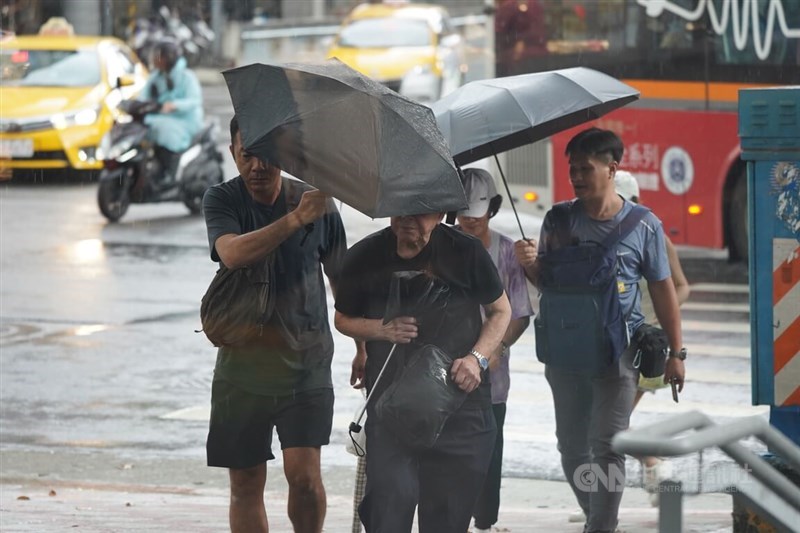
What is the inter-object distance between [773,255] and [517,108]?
1.14m

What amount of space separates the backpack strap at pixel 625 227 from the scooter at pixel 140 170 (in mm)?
11418

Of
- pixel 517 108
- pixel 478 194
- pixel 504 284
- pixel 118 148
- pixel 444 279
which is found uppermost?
pixel 517 108

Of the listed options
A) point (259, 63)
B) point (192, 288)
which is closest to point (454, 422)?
point (259, 63)

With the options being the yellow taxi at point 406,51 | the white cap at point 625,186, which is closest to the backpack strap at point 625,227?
the white cap at point 625,186

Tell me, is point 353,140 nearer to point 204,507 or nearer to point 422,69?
point 204,507

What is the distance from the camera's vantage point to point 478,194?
611 cm

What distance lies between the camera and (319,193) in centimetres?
496

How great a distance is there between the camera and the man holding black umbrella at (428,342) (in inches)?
193

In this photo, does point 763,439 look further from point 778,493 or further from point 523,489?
point 523,489

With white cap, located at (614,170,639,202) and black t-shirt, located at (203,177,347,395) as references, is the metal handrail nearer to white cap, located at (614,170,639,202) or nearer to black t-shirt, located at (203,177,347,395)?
black t-shirt, located at (203,177,347,395)

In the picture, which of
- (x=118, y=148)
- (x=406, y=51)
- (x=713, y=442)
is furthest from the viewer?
(x=406, y=51)

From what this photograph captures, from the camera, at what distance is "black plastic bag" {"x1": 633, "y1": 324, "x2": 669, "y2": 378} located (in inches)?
240

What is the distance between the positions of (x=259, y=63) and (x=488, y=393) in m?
1.34

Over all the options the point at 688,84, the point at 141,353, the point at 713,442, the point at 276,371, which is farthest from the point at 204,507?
the point at 688,84
